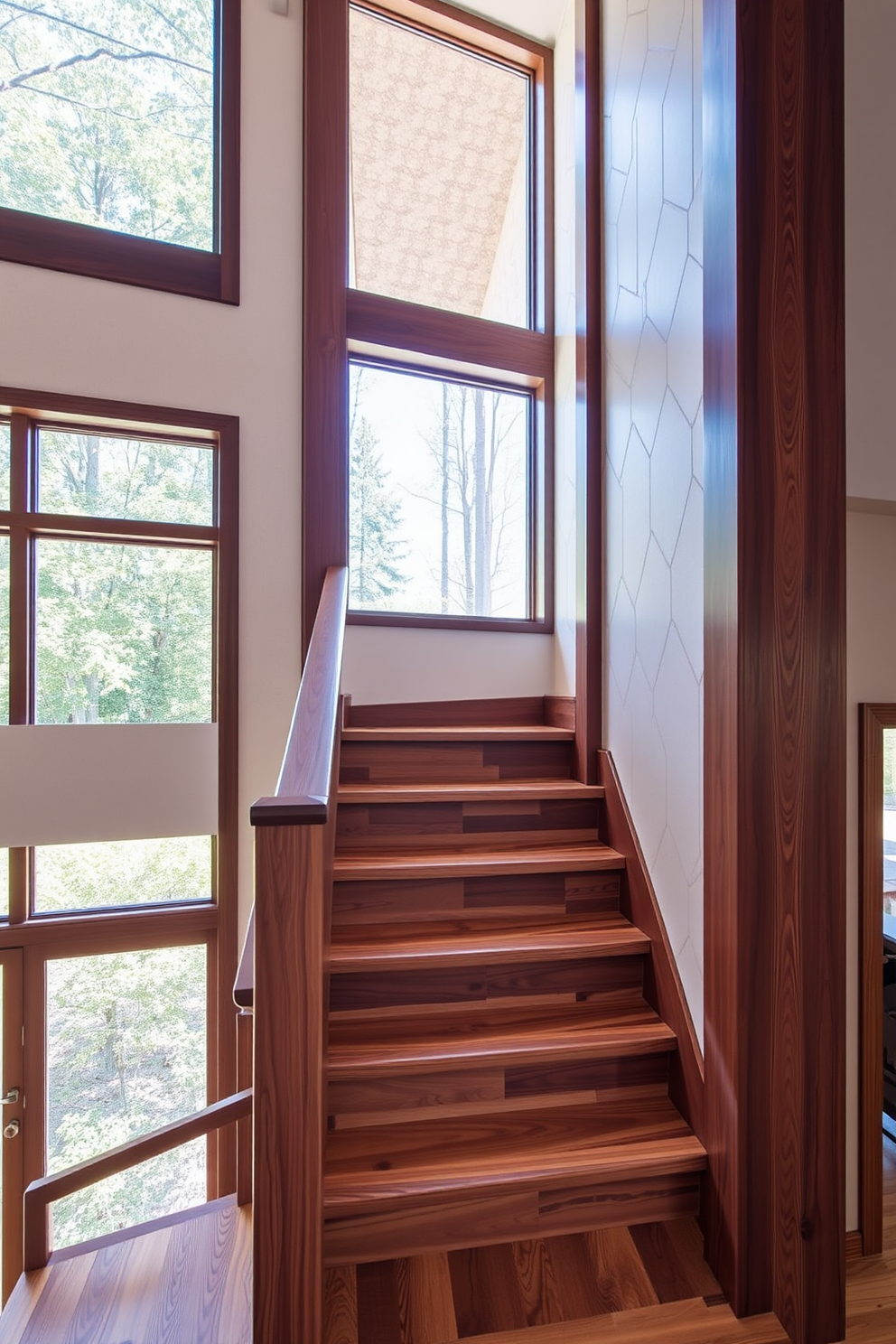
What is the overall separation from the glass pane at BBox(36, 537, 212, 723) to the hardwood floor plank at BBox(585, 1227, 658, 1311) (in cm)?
221

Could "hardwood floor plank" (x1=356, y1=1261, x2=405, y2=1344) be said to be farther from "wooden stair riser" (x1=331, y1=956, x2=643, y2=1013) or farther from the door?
the door

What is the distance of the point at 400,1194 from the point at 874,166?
2637 millimetres

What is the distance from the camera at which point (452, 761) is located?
2402 millimetres

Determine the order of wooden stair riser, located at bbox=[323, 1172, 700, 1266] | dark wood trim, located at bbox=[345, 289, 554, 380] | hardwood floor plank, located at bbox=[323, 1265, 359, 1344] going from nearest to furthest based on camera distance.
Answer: hardwood floor plank, located at bbox=[323, 1265, 359, 1344], wooden stair riser, located at bbox=[323, 1172, 700, 1266], dark wood trim, located at bbox=[345, 289, 554, 380]

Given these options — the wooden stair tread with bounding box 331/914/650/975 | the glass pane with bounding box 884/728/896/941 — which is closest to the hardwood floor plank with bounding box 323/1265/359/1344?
the wooden stair tread with bounding box 331/914/650/975

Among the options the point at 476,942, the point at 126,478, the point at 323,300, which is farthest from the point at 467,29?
the point at 476,942

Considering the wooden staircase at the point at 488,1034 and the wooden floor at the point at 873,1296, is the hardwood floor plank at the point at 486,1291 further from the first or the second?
the wooden floor at the point at 873,1296

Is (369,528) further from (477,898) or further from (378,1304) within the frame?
(378,1304)

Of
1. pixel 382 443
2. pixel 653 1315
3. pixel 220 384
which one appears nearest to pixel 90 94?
pixel 220 384

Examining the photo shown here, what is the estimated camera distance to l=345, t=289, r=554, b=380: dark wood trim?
293 cm

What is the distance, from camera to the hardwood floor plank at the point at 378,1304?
3.98 ft

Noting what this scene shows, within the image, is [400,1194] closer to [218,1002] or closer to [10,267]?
[218,1002]

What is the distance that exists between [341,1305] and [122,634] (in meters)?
2.35

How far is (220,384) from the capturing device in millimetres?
2779
